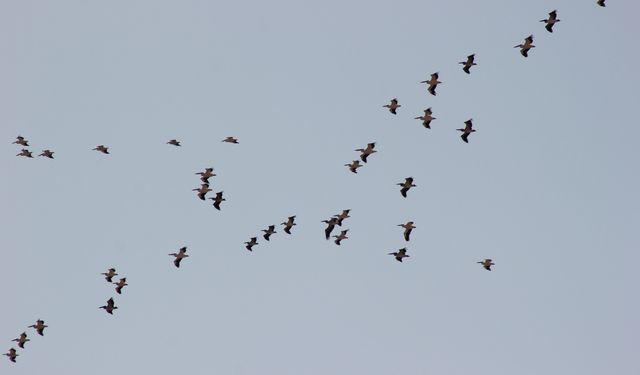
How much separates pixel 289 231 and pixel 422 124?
1373 centimetres

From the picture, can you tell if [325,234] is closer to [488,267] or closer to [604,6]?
[488,267]

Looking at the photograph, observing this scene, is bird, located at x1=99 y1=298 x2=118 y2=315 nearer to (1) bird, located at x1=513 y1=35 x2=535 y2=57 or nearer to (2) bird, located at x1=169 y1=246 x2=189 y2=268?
(2) bird, located at x1=169 y1=246 x2=189 y2=268

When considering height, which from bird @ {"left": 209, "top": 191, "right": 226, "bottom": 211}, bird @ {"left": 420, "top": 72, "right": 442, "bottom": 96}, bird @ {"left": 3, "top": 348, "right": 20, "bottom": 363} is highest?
bird @ {"left": 420, "top": 72, "right": 442, "bottom": 96}

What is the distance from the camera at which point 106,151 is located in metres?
96.6

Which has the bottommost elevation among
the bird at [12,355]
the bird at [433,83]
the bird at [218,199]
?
the bird at [12,355]

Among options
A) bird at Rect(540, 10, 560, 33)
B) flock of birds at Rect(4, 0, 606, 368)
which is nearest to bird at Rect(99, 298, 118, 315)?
flock of birds at Rect(4, 0, 606, 368)

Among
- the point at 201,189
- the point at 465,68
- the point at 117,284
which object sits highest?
the point at 465,68

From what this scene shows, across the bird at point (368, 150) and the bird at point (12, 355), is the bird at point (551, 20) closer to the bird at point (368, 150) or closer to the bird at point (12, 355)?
the bird at point (368, 150)

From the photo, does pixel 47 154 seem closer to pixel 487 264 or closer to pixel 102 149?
pixel 102 149

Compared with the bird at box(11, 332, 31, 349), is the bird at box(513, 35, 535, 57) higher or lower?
higher

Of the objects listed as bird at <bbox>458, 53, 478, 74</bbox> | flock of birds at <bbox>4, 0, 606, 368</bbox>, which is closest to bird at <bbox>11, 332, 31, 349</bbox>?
flock of birds at <bbox>4, 0, 606, 368</bbox>

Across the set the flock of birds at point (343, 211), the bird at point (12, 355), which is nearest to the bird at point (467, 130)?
the flock of birds at point (343, 211)

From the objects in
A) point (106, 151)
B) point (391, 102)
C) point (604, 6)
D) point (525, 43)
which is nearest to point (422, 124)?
point (391, 102)

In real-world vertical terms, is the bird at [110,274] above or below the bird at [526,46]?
below
